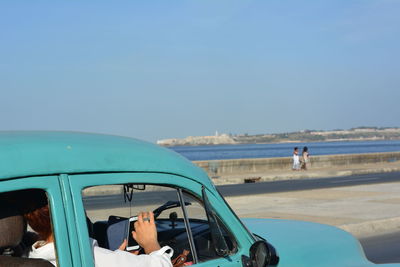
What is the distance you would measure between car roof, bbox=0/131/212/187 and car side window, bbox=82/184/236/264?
122mm

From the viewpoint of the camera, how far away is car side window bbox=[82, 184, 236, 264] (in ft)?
10.8

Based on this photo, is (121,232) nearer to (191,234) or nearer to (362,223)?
(191,234)

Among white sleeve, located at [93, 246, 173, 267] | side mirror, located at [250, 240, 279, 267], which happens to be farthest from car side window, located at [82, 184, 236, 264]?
white sleeve, located at [93, 246, 173, 267]

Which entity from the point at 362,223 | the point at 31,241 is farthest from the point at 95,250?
the point at 362,223

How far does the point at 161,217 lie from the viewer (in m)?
3.58

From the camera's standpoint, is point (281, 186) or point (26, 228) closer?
point (26, 228)

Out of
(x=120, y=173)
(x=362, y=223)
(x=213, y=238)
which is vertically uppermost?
(x=120, y=173)

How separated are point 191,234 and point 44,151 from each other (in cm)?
102

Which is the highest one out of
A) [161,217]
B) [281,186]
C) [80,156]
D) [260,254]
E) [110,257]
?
[80,156]

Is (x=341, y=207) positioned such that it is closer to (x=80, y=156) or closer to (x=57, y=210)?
(x=80, y=156)

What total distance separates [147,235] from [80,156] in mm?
660

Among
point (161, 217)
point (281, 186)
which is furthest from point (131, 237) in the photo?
point (281, 186)

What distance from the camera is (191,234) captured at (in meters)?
3.45

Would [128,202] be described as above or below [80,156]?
below
